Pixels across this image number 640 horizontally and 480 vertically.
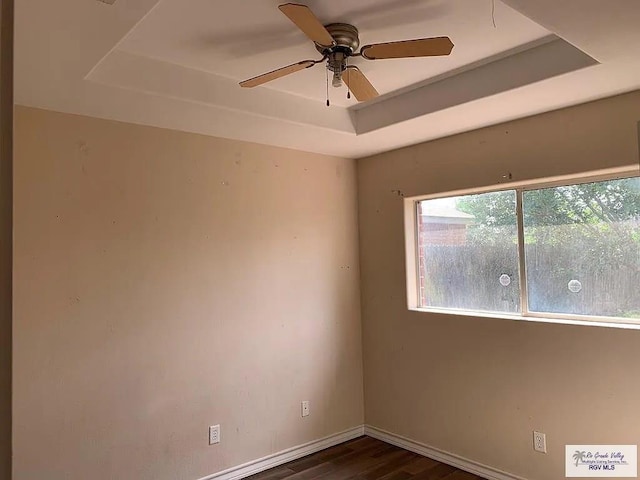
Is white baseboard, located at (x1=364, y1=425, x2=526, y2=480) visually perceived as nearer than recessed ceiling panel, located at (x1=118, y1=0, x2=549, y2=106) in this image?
No

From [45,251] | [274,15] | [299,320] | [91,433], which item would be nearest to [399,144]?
[299,320]

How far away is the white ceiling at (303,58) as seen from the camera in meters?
1.80

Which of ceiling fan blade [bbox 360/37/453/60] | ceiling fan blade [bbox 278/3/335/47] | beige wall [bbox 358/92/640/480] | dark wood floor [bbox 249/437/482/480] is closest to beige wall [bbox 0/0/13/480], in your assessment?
ceiling fan blade [bbox 278/3/335/47]

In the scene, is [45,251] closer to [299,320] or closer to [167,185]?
[167,185]

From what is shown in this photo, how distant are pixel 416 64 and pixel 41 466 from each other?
121 inches

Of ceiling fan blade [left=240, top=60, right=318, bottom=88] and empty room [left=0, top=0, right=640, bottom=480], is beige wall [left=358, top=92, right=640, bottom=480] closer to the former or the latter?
empty room [left=0, top=0, right=640, bottom=480]

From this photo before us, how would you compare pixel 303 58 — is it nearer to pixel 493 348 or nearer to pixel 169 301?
pixel 169 301

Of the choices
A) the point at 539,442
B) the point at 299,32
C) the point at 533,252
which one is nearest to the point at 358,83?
the point at 299,32

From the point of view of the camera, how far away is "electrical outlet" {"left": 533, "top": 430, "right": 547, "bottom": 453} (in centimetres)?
296

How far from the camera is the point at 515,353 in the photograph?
10.2ft

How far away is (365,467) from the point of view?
3.48 meters

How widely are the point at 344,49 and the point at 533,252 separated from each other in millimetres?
1895

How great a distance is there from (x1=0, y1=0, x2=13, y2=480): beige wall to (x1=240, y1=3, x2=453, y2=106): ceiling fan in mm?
1267

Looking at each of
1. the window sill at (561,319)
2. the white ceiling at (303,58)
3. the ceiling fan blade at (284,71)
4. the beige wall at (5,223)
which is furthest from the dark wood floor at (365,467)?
the beige wall at (5,223)
